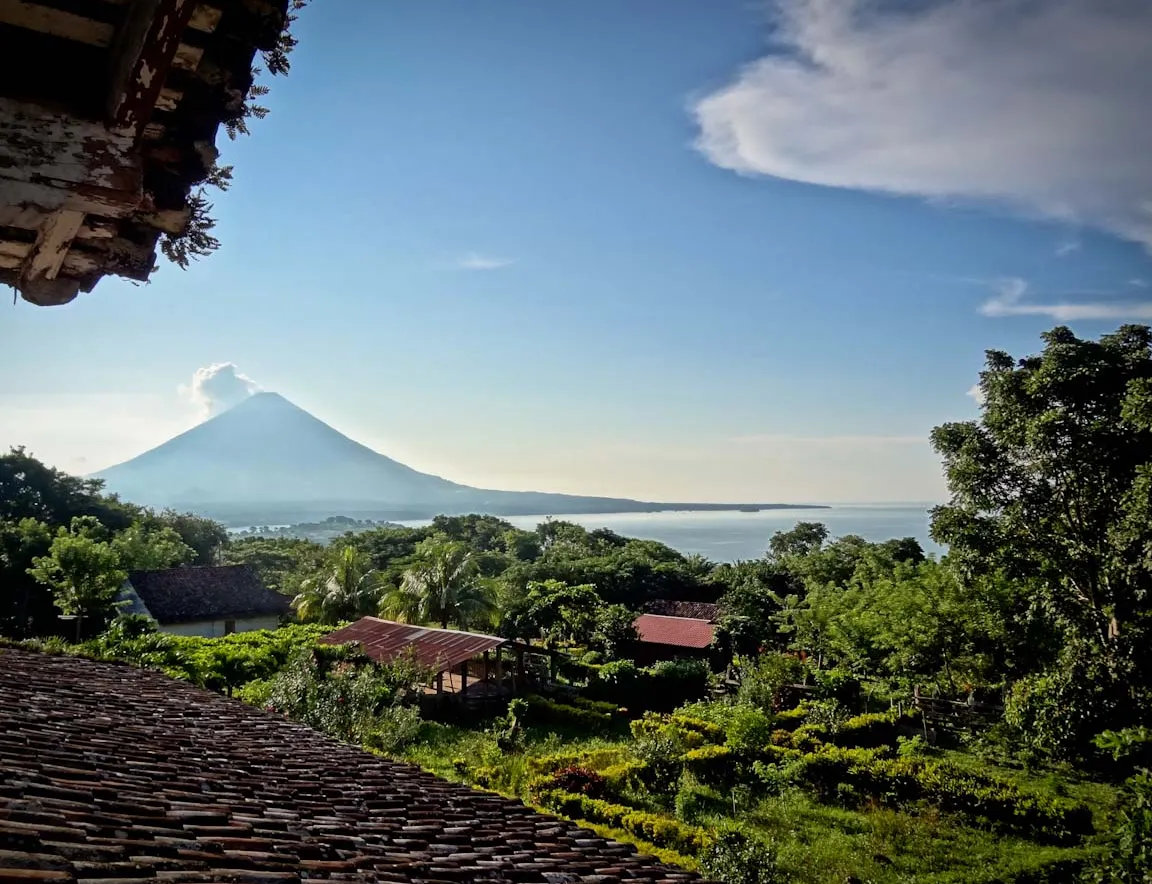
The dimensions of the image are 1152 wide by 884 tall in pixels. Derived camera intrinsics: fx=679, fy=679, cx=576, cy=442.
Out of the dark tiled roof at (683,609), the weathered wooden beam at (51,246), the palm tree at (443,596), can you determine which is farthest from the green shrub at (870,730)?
the weathered wooden beam at (51,246)

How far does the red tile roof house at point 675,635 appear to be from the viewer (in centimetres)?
3109

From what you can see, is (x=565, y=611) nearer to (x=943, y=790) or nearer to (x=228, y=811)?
(x=943, y=790)

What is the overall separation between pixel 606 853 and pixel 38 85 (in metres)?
4.86

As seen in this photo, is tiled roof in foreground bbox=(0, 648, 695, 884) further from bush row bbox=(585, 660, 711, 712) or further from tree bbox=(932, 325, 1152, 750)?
bush row bbox=(585, 660, 711, 712)

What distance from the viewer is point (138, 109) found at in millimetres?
1574

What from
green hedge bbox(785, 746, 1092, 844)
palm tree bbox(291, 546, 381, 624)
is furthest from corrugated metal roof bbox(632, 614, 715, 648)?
green hedge bbox(785, 746, 1092, 844)

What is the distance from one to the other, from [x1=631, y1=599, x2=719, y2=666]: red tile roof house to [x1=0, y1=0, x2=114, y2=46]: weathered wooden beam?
30764 millimetres

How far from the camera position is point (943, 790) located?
1272 cm

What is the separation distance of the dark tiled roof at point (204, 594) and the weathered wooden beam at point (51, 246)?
32396 millimetres

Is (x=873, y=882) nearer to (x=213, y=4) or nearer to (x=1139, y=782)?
(x=1139, y=782)

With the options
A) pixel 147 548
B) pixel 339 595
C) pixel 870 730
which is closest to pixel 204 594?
pixel 339 595

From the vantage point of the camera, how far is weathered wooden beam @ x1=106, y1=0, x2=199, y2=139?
1437 mm

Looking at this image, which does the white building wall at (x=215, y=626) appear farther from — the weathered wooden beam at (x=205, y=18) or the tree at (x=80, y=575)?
the weathered wooden beam at (x=205, y=18)

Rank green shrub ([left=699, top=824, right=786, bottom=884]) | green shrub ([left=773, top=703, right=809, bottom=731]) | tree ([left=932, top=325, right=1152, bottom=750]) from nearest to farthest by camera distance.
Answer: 1. green shrub ([left=699, top=824, right=786, bottom=884])
2. tree ([left=932, top=325, right=1152, bottom=750])
3. green shrub ([left=773, top=703, right=809, bottom=731])
